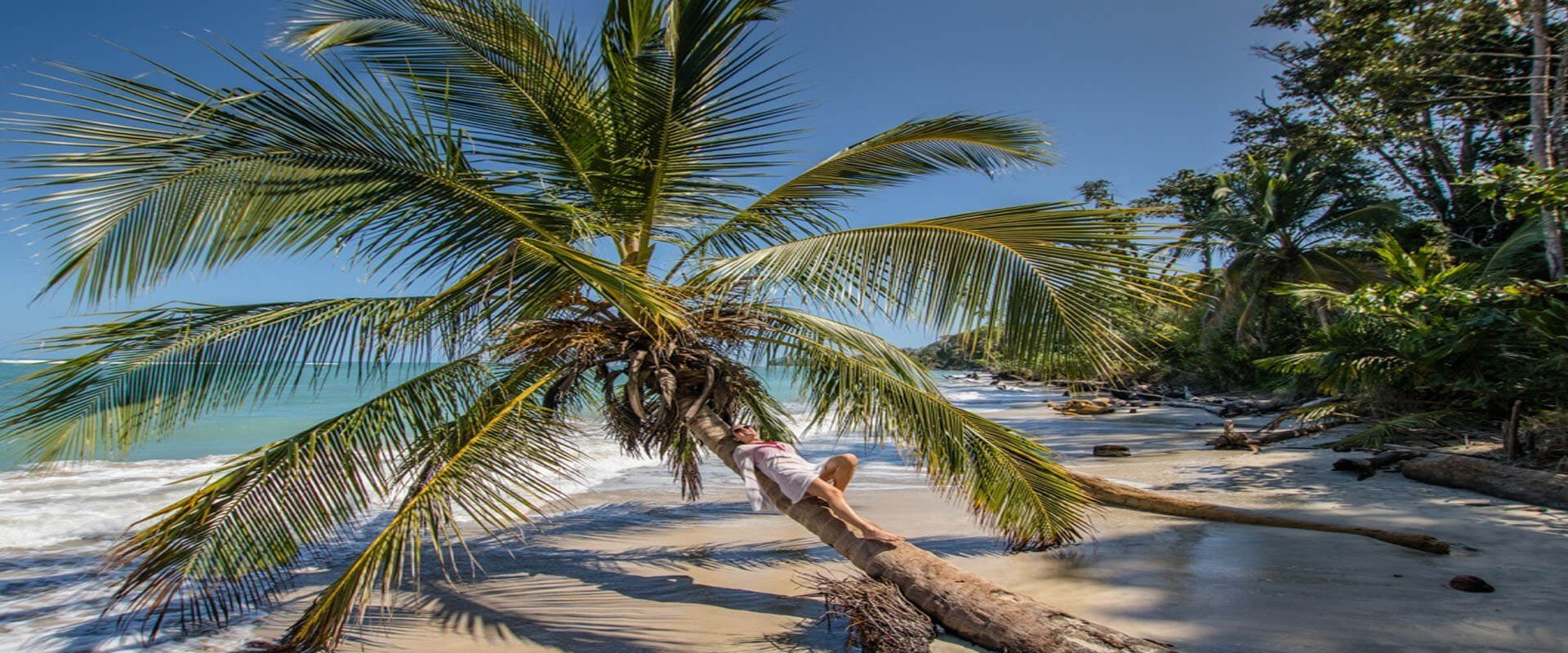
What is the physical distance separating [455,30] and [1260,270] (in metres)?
22.3

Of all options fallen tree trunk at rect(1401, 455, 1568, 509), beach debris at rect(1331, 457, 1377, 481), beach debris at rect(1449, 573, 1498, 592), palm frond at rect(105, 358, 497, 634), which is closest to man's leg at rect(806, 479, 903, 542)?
palm frond at rect(105, 358, 497, 634)

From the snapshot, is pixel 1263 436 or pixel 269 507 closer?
pixel 269 507

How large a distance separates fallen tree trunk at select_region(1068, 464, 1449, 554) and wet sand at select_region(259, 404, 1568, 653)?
7 cm

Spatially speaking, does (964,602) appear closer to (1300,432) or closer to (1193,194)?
(1300,432)

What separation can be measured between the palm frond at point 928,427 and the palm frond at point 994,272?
0.31 m

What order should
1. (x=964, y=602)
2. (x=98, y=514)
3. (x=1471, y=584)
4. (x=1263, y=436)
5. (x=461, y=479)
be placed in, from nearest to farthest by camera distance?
1. (x=461, y=479)
2. (x=964, y=602)
3. (x=1471, y=584)
4. (x=98, y=514)
5. (x=1263, y=436)

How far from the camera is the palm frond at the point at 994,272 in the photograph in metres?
4.27

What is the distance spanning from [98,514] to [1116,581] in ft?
32.2

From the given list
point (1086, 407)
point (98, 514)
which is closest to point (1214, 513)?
point (98, 514)

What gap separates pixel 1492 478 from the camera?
6.41 m

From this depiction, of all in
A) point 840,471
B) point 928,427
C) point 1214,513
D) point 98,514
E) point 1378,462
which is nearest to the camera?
point 840,471

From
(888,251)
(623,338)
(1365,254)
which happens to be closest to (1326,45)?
(1365,254)

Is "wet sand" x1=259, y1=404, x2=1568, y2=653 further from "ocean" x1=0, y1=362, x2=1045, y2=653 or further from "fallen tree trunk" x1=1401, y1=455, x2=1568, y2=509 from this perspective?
"ocean" x1=0, y1=362, x2=1045, y2=653

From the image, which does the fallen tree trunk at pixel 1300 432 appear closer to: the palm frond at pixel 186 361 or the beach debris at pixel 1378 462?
the beach debris at pixel 1378 462
